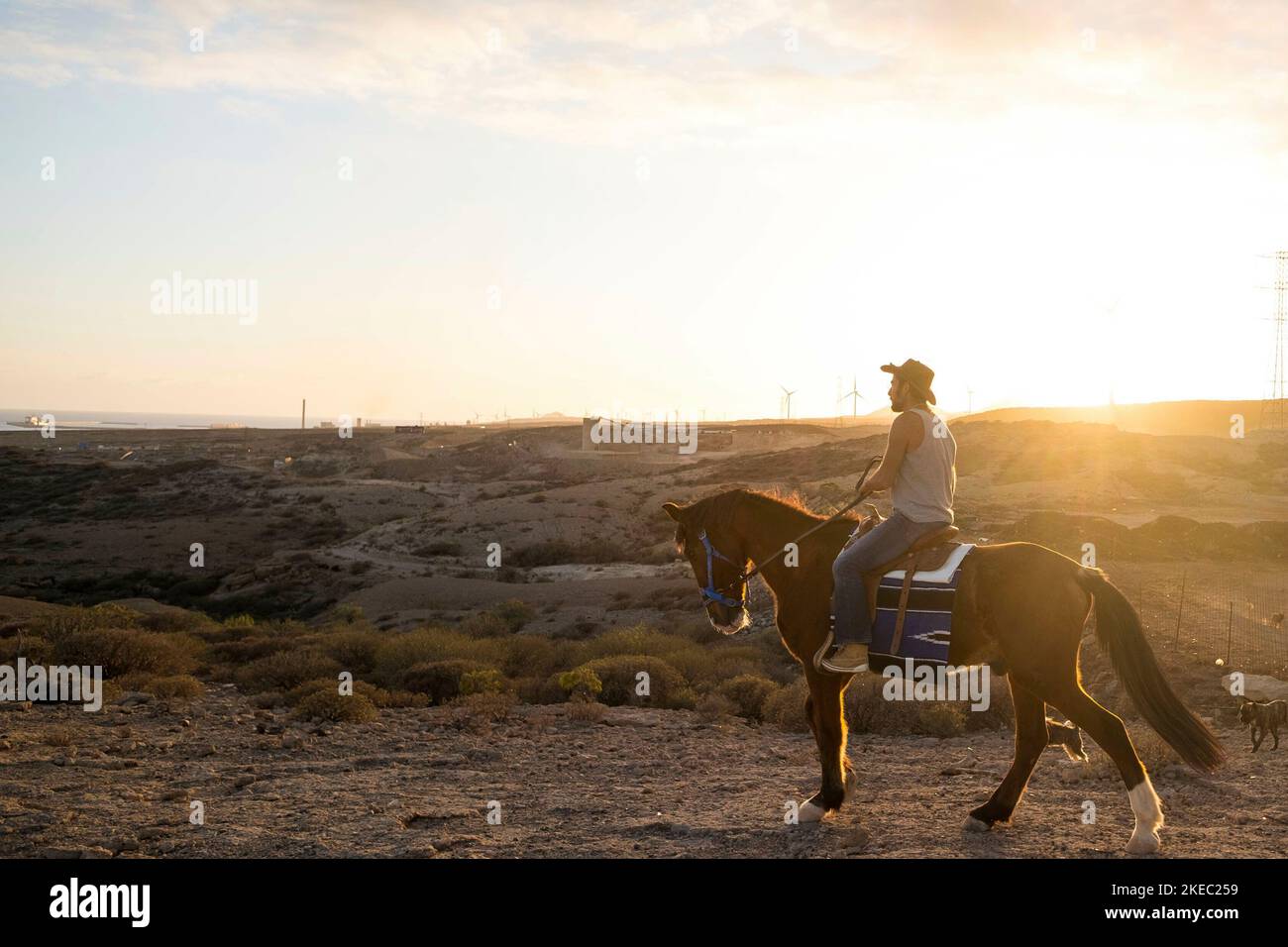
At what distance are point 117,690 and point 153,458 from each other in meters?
97.3

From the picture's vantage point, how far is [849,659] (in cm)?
720

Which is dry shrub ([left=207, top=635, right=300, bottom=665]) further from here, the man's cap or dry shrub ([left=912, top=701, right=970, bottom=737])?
the man's cap

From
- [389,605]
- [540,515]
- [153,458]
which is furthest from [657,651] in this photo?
[153,458]

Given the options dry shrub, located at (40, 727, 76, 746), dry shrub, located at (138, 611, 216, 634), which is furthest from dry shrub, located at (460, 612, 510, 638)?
dry shrub, located at (40, 727, 76, 746)

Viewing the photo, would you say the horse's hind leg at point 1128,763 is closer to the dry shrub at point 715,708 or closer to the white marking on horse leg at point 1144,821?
the white marking on horse leg at point 1144,821

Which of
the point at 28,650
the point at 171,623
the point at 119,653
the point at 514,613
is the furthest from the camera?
the point at 514,613

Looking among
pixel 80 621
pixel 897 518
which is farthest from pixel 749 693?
pixel 80 621

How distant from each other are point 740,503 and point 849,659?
163cm

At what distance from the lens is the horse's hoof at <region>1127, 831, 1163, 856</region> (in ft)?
21.3

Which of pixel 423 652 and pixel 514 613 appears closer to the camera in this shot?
pixel 423 652

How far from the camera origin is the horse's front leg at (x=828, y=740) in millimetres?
7504

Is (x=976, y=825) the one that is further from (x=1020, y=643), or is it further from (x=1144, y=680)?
(x=1144, y=680)

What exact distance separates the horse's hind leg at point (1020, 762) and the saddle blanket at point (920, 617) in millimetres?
784

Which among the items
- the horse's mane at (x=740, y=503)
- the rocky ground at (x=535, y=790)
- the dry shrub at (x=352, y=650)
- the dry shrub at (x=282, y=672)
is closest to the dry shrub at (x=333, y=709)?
the rocky ground at (x=535, y=790)
